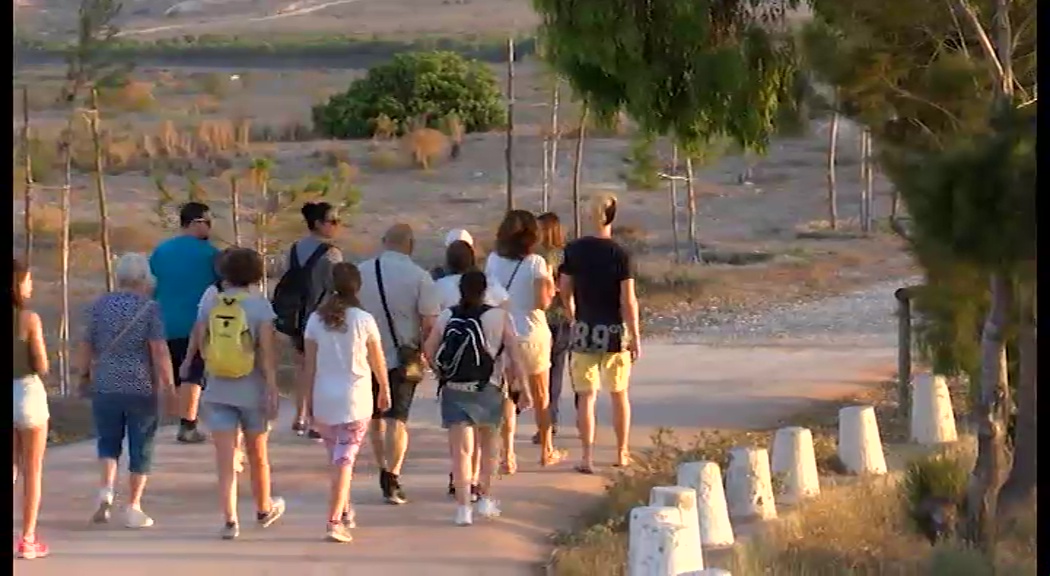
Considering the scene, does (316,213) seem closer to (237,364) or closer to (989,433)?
(237,364)

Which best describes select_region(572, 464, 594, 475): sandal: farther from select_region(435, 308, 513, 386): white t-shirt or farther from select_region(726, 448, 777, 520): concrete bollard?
select_region(435, 308, 513, 386): white t-shirt

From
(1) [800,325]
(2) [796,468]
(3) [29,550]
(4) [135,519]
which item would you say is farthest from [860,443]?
(1) [800,325]

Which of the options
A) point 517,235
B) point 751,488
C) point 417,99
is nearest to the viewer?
point 751,488

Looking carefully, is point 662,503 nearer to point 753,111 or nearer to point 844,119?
point 844,119

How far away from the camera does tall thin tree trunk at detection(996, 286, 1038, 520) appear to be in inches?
303

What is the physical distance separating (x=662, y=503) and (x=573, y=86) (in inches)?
166

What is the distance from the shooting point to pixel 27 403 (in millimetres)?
7516

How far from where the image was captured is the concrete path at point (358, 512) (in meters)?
7.83

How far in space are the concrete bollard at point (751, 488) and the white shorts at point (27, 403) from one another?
3.33 m

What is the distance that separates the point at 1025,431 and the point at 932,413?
3.22m

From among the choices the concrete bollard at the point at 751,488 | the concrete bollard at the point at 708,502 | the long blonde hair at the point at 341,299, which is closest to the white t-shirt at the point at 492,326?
the long blonde hair at the point at 341,299

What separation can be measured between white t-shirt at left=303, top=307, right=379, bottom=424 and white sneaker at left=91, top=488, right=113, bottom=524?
45.7 inches
